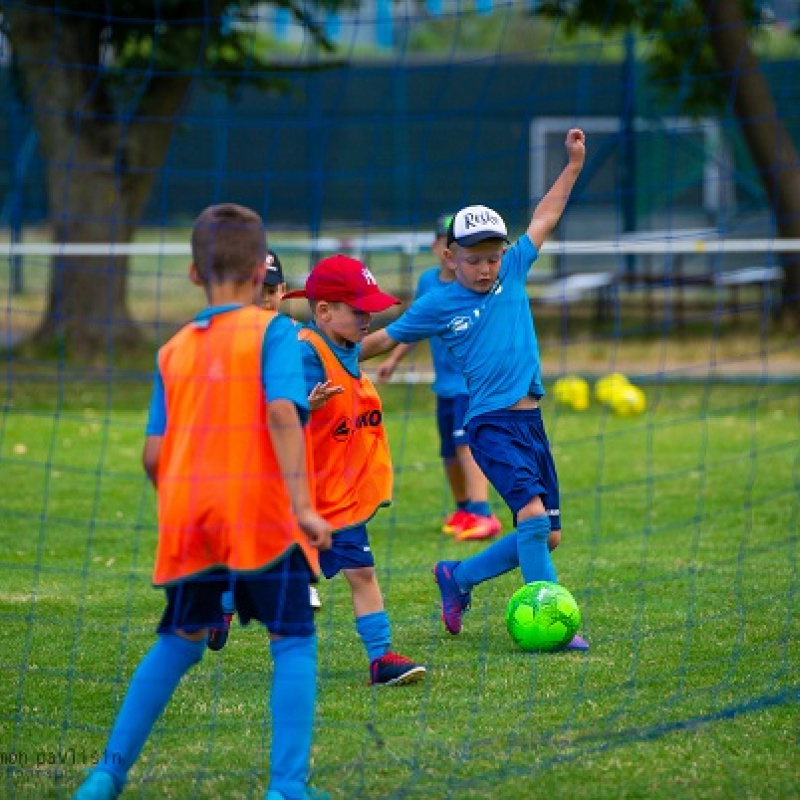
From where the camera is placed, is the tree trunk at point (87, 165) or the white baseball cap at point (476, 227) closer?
the white baseball cap at point (476, 227)

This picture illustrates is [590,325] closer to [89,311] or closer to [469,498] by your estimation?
[89,311]

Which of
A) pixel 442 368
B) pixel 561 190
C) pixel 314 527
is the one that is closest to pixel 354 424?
pixel 561 190

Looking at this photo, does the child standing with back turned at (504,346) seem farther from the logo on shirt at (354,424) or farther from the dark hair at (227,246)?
the dark hair at (227,246)

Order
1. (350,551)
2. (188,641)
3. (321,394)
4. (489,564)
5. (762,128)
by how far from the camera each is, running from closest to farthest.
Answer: (188,641) → (321,394) → (350,551) → (489,564) → (762,128)

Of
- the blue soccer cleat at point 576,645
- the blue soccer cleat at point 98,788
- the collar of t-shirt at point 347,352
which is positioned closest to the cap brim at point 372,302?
the collar of t-shirt at point 347,352

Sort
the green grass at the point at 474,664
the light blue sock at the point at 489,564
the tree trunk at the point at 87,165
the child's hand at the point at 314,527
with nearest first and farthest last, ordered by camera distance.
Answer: the child's hand at the point at 314,527 < the green grass at the point at 474,664 < the light blue sock at the point at 489,564 < the tree trunk at the point at 87,165

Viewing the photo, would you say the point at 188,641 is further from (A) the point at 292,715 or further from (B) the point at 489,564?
(B) the point at 489,564

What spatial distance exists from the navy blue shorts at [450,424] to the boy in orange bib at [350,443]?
2858 millimetres

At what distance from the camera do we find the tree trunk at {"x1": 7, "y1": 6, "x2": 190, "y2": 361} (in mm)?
14547

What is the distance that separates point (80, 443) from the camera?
462 inches

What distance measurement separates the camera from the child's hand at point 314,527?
384 cm

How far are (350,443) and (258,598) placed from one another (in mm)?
Result: 1601

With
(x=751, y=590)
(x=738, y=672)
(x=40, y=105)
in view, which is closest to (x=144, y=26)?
(x=40, y=105)

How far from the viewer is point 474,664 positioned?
5625mm
